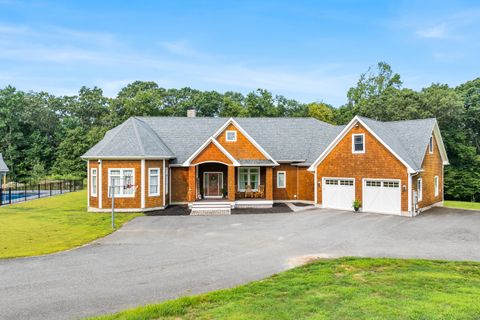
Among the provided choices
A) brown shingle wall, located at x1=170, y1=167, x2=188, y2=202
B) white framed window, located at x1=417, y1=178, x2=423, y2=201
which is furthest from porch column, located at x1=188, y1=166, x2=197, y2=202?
white framed window, located at x1=417, y1=178, x2=423, y2=201

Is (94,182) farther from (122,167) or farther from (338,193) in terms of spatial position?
(338,193)

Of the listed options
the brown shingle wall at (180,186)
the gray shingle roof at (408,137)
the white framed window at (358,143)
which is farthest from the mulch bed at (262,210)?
the gray shingle roof at (408,137)

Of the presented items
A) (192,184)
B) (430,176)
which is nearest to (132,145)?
(192,184)

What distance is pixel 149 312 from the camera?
5.93 meters

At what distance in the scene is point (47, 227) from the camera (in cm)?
1554

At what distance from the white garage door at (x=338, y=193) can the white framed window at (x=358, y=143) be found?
1.91m

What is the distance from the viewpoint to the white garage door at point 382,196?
18.8 metres

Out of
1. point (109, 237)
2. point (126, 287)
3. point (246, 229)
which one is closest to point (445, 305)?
point (126, 287)

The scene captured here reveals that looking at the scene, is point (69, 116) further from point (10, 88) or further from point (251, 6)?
point (251, 6)

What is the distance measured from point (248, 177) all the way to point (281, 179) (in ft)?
8.13

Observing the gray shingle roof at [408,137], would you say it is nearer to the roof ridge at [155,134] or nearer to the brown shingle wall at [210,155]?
the brown shingle wall at [210,155]

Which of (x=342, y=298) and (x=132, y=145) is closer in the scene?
(x=342, y=298)

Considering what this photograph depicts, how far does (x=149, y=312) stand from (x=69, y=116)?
64.9 meters

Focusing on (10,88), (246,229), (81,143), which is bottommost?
(246,229)
